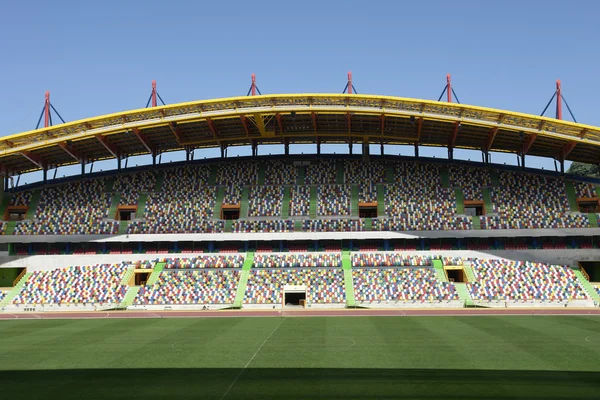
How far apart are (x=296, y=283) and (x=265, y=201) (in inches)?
529

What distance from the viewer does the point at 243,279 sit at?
49844 millimetres

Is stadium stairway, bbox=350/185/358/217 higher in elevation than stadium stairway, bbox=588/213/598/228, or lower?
higher

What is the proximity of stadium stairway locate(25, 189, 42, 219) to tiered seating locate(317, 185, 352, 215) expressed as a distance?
102ft

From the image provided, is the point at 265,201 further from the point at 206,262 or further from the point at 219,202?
the point at 206,262

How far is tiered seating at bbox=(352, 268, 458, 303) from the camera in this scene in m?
46.1

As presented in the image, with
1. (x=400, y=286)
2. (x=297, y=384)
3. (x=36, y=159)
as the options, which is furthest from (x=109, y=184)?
(x=297, y=384)

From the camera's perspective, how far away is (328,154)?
64.2 m

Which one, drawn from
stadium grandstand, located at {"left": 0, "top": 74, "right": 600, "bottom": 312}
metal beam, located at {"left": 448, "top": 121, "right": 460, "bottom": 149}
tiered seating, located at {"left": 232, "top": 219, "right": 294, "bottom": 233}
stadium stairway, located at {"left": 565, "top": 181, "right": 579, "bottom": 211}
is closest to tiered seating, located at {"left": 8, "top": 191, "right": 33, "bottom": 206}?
stadium grandstand, located at {"left": 0, "top": 74, "right": 600, "bottom": 312}

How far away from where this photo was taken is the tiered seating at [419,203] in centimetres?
5444

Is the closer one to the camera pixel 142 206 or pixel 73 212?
pixel 73 212

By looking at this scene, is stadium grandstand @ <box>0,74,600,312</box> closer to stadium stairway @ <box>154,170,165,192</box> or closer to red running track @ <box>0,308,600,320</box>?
stadium stairway @ <box>154,170,165,192</box>

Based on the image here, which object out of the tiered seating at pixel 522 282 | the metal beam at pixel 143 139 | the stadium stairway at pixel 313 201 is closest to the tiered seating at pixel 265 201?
the stadium stairway at pixel 313 201

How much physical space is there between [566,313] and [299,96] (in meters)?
29.3

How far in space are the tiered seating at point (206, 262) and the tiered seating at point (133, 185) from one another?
1084 centimetres
